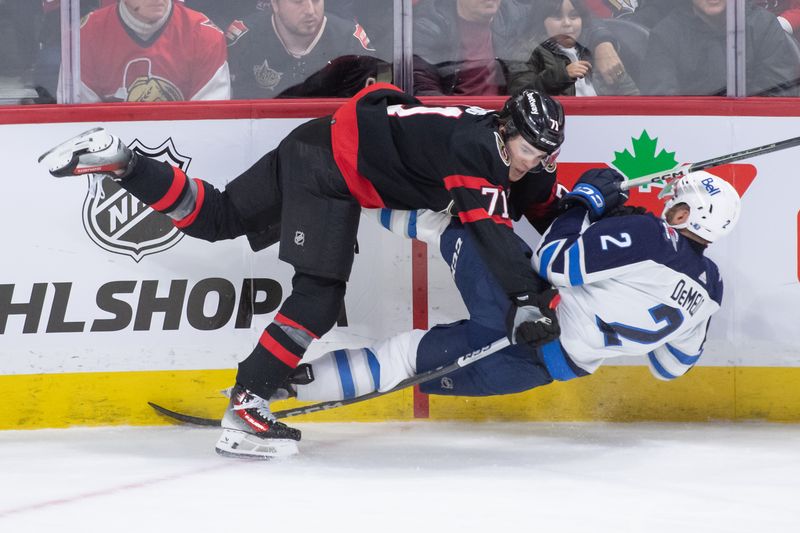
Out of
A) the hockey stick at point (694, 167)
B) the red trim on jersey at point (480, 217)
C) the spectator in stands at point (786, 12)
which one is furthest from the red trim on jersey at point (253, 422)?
the spectator in stands at point (786, 12)

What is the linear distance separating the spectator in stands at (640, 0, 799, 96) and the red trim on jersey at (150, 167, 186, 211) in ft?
5.16

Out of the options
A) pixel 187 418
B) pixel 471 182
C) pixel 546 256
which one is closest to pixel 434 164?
pixel 471 182

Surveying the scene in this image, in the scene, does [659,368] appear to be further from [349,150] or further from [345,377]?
[349,150]

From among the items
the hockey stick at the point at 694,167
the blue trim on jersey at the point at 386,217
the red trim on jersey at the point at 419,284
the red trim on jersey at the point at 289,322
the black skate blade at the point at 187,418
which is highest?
the hockey stick at the point at 694,167

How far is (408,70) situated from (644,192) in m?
0.90

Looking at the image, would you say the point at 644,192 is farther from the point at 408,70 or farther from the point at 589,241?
the point at 408,70

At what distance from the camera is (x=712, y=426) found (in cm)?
337

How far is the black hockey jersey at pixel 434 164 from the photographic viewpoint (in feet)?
9.07

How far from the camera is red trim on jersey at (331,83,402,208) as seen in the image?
2959 millimetres

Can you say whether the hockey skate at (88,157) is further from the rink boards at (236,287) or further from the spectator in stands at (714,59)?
the spectator in stands at (714,59)

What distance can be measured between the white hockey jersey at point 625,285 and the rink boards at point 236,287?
1.43 feet

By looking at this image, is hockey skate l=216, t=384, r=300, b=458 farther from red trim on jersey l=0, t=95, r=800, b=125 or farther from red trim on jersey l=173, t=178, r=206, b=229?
red trim on jersey l=0, t=95, r=800, b=125

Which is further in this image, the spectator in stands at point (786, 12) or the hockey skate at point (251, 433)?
the spectator in stands at point (786, 12)

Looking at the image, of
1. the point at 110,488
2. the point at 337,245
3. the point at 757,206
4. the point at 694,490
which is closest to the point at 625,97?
the point at 757,206
